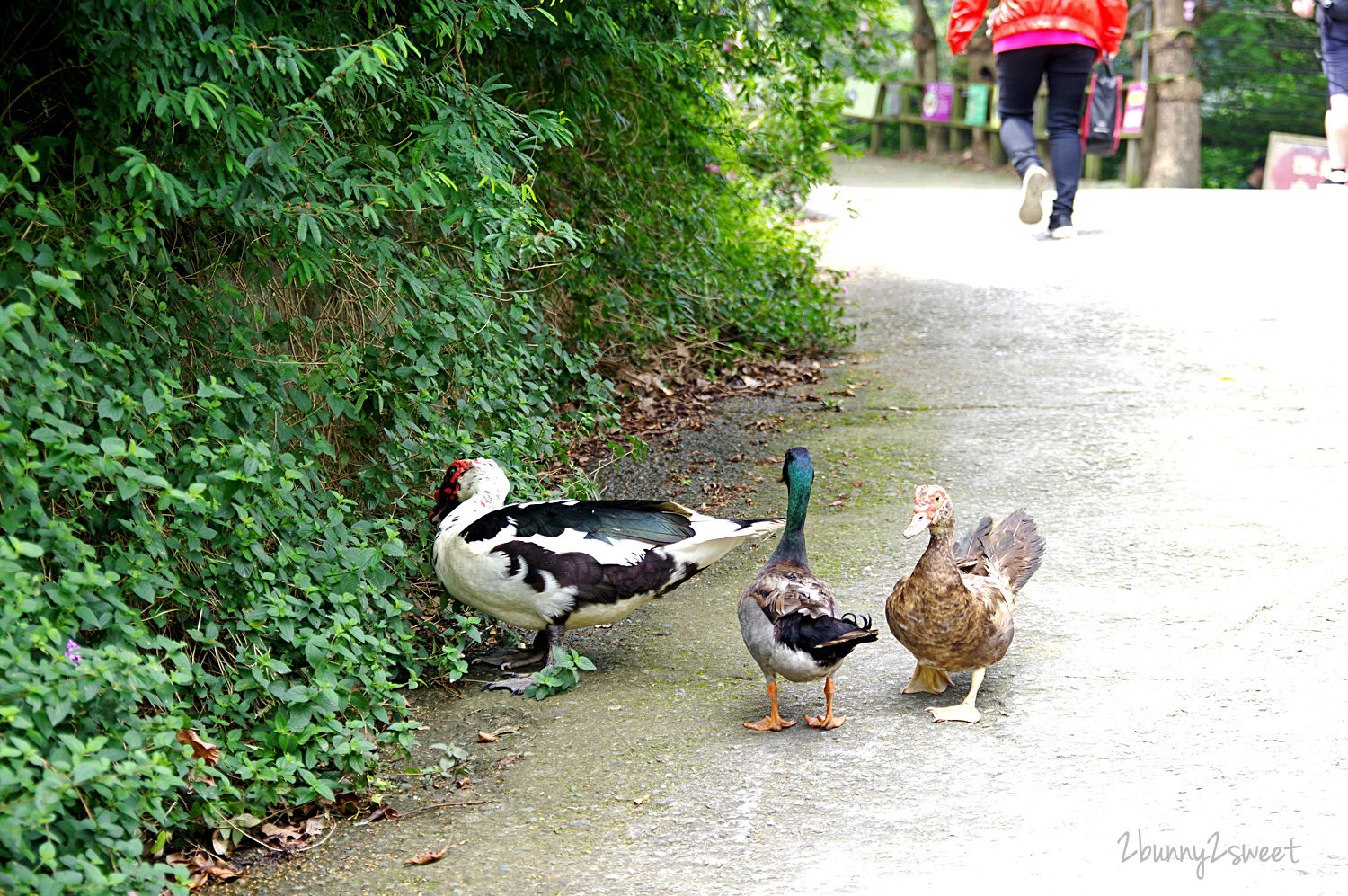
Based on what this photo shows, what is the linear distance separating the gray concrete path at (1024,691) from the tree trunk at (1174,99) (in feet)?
31.1

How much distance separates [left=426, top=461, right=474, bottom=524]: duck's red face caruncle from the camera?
Answer: 14.7ft

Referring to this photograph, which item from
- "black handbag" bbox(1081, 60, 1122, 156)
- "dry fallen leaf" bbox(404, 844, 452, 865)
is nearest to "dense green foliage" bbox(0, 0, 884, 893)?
"dry fallen leaf" bbox(404, 844, 452, 865)

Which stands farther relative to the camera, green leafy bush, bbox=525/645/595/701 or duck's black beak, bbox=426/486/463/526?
duck's black beak, bbox=426/486/463/526

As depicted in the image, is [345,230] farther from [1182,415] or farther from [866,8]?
[866,8]

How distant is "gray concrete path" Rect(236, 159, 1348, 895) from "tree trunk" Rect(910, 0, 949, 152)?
58.5 feet

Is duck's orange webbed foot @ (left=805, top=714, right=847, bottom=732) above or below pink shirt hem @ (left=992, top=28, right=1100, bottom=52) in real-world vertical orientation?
below

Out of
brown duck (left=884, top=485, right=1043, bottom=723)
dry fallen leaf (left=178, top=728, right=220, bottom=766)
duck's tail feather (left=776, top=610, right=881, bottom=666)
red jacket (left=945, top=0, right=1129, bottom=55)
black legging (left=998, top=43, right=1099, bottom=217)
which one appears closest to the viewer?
dry fallen leaf (left=178, top=728, right=220, bottom=766)

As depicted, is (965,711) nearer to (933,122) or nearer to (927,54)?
(933,122)

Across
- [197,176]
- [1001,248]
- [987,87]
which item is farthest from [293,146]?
[987,87]

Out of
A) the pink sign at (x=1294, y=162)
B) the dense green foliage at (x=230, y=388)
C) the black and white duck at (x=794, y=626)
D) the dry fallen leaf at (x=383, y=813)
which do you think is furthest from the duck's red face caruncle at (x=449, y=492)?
the pink sign at (x=1294, y=162)

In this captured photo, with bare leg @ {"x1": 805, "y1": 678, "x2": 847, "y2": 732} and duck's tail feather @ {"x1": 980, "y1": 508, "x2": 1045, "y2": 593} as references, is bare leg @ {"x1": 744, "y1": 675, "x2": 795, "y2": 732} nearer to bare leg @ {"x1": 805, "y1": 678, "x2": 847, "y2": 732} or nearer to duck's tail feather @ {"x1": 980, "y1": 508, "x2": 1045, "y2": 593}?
bare leg @ {"x1": 805, "y1": 678, "x2": 847, "y2": 732}

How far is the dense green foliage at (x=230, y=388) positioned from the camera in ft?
9.55

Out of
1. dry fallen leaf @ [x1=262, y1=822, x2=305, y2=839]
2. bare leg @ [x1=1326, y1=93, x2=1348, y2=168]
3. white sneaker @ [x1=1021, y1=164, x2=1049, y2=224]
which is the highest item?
bare leg @ [x1=1326, y1=93, x2=1348, y2=168]

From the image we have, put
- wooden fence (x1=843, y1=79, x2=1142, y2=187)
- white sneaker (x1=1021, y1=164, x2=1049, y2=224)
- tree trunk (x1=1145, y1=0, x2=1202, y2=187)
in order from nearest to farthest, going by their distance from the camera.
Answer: white sneaker (x1=1021, y1=164, x2=1049, y2=224) → tree trunk (x1=1145, y1=0, x2=1202, y2=187) → wooden fence (x1=843, y1=79, x2=1142, y2=187)
